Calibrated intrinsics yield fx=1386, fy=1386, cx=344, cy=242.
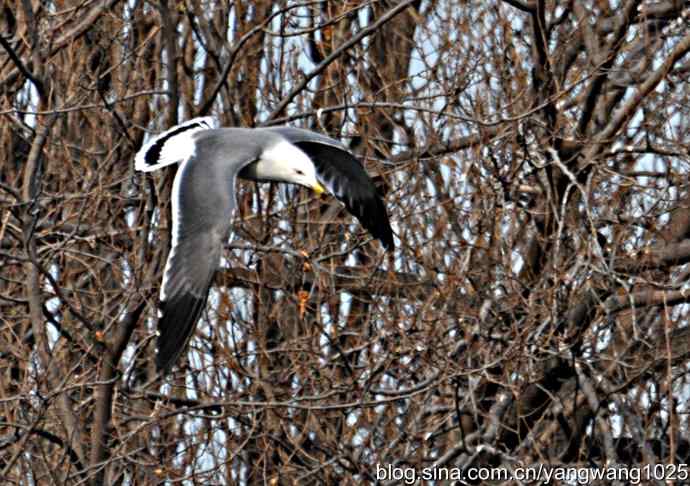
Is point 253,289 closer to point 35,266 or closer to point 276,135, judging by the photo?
point 276,135

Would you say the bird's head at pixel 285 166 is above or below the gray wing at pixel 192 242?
above

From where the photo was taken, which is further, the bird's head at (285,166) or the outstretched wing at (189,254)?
the bird's head at (285,166)

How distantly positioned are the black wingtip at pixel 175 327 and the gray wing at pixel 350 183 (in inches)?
53.8

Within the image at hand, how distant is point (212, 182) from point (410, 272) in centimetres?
173

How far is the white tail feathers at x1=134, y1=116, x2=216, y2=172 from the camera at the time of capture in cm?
585

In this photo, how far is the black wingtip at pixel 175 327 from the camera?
16.8 ft

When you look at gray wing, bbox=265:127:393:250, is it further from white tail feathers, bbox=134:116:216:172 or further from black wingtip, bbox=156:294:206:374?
black wingtip, bbox=156:294:206:374

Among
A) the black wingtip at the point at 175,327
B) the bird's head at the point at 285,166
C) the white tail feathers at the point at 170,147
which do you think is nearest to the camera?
the black wingtip at the point at 175,327

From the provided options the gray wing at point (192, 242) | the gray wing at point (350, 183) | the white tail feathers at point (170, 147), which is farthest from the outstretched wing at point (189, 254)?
the gray wing at point (350, 183)

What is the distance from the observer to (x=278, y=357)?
7129 mm

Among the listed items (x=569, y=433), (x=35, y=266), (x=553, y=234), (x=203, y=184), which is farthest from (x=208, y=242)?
(x=569, y=433)

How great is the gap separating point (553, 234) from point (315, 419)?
1.46 metres

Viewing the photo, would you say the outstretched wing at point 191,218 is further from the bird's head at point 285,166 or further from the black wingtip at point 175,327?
the bird's head at point 285,166

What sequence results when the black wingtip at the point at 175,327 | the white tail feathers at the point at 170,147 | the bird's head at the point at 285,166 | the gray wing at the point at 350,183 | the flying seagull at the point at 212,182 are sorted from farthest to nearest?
1. the gray wing at the point at 350,183
2. the bird's head at the point at 285,166
3. the white tail feathers at the point at 170,147
4. the flying seagull at the point at 212,182
5. the black wingtip at the point at 175,327
